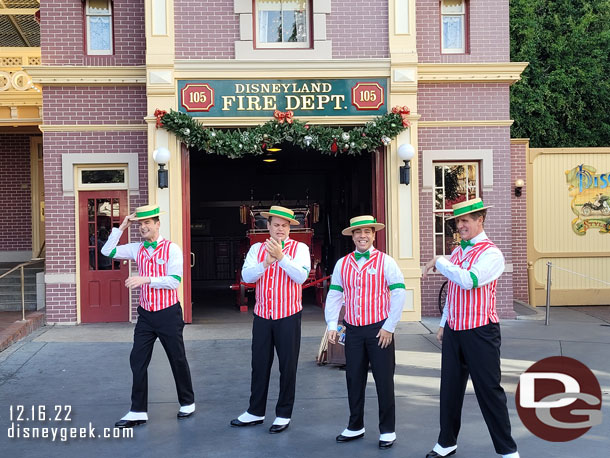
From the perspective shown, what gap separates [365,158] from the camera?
47.8 ft

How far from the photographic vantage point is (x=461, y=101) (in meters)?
12.4

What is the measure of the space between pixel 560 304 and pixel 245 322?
6507mm

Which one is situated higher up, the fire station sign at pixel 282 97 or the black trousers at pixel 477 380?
the fire station sign at pixel 282 97

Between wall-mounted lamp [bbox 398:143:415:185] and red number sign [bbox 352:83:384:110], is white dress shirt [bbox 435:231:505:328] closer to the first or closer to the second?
wall-mounted lamp [bbox 398:143:415:185]

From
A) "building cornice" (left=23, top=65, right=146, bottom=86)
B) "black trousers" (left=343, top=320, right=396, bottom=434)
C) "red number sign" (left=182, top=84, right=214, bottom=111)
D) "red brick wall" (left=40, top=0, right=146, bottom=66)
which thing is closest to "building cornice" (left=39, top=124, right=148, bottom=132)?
"building cornice" (left=23, top=65, right=146, bottom=86)

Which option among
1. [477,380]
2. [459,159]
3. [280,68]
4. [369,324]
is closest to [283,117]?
[280,68]

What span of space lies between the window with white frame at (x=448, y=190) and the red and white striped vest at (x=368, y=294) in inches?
275

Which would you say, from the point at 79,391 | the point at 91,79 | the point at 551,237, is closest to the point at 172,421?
the point at 79,391

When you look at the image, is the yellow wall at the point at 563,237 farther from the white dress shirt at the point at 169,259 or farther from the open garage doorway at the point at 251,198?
the white dress shirt at the point at 169,259

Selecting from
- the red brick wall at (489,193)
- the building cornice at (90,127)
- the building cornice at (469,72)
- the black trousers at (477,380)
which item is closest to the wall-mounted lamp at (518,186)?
the red brick wall at (489,193)

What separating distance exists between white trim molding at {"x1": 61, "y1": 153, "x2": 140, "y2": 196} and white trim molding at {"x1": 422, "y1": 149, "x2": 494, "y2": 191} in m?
5.01

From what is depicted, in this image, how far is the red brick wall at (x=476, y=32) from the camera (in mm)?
12406

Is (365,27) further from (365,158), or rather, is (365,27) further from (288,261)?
(288,261)

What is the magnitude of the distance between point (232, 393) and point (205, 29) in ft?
22.4
